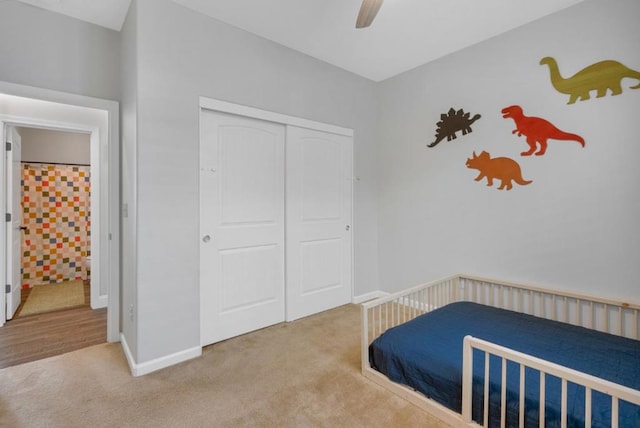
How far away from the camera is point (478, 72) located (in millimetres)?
2771

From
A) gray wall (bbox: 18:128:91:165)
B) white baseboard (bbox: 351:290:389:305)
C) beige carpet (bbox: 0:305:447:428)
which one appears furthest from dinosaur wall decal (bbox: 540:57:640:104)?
gray wall (bbox: 18:128:91:165)

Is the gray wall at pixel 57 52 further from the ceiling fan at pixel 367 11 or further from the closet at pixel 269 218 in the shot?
the ceiling fan at pixel 367 11

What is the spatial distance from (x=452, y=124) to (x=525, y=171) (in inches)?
30.8

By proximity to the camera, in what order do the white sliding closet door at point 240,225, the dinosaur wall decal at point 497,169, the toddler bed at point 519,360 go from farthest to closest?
the dinosaur wall decal at point 497,169 < the white sliding closet door at point 240,225 < the toddler bed at point 519,360

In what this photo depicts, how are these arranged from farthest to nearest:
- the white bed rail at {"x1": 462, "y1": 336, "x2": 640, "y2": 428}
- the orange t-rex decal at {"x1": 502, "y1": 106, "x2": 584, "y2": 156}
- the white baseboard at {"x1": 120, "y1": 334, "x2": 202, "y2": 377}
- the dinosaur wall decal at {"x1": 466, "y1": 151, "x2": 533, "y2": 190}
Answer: the dinosaur wall decal at {"x1": 466, "y1": 151, "x2": 533, "y2": 190}, the orange t-rex decal at {"x1": 502, "y1": 106, "x2": 584, "y2": 156}, the white baseboard at {"x1": 120, "y1": 334, "x2": 202, "y2": 377}, the white bed rail at {"x1": 462, "y1": 336, "x2": 640, "y2": 428}

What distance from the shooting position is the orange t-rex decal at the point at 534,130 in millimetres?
2320

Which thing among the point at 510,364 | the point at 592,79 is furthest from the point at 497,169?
the point at 510,364

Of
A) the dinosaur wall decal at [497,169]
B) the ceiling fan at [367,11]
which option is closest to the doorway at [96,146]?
the ceiling fan at [367,11]

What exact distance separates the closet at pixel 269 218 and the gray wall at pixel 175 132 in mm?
137

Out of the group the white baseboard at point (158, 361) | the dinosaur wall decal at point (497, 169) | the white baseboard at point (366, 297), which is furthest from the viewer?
the white baseboard at point (366, 297)

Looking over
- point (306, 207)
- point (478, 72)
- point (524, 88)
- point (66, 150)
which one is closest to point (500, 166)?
point (524, 88)

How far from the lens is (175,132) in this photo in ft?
7.25

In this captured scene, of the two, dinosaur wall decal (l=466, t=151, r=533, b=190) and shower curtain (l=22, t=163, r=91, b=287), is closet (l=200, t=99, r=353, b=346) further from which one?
shower curtain (l=22, t=163, r=91, b=287)

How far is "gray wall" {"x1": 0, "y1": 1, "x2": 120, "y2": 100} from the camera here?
2.13 metres
